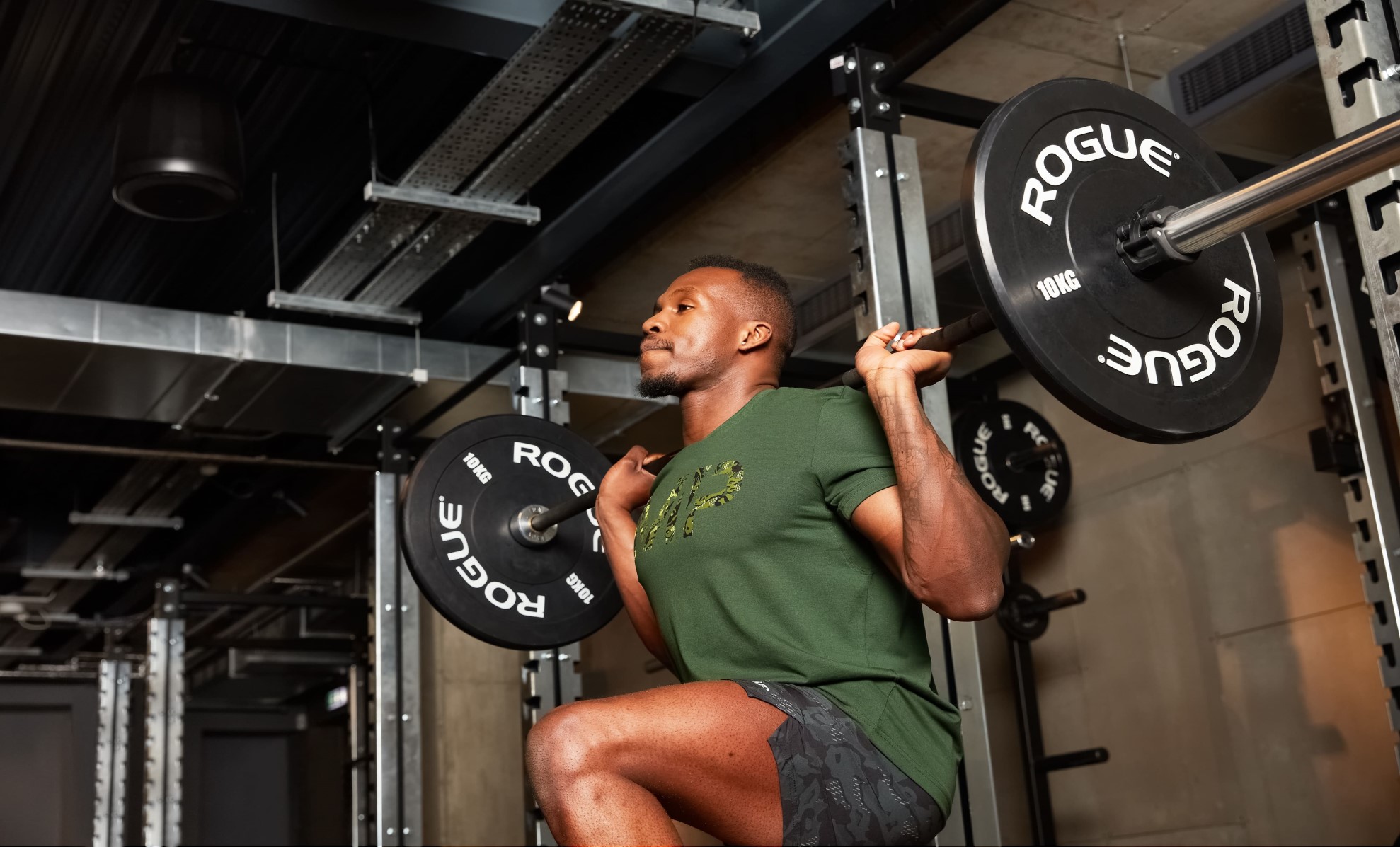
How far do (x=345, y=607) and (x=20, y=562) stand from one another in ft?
9.68

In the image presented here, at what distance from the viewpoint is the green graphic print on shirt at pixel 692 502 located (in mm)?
1708

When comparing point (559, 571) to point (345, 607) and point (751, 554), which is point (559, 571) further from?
point (345, 607)

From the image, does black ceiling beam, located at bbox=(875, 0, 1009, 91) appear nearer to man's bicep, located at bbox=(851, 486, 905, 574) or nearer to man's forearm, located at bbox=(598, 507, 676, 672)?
man's forearm, located at bbox=(598, 507, 676, 672)

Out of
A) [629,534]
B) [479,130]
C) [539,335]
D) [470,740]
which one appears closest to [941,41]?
[629,534]

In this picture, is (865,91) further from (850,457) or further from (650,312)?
(650,312)

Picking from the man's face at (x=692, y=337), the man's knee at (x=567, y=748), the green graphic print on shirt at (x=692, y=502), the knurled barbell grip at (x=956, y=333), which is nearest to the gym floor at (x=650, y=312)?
the man's face at (x=692, y=337)

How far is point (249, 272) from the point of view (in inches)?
211

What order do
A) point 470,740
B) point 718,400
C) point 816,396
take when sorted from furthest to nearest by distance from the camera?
1. point 470,740
2. point 718,400
3. point 816,396

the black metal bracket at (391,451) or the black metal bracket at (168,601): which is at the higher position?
the black metal bracket at (391,451)

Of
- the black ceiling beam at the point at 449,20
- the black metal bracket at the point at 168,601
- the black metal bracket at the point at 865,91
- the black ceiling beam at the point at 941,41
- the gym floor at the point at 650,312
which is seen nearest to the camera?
the black ceiling beam at the point at 941,41

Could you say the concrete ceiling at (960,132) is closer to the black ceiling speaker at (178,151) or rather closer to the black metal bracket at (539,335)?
the black metal bracket at (539,335)

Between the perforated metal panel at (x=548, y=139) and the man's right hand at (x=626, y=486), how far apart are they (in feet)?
4.98

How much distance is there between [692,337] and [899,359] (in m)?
0.41

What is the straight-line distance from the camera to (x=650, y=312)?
18.4 ft
